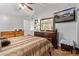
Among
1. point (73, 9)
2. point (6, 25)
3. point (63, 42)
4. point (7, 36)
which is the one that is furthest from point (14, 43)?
point (73, 9)

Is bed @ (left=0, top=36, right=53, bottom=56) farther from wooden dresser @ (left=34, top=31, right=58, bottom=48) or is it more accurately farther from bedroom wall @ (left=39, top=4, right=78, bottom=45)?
bedroom wall @ (left=39, top=4, right=78, bottom=45)

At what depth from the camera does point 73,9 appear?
6.09 feet

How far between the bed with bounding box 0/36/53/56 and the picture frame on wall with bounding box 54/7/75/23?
378 mm

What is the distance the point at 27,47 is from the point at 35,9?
23.4 inches

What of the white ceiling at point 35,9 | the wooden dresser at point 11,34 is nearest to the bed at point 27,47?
the wooden dresser at point 11,34

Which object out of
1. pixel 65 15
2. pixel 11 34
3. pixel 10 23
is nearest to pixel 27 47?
pixel 11 34

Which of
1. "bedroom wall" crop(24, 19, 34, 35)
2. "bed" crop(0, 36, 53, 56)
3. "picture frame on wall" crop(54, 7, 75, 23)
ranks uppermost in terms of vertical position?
"picture frame on wall" crop(54, 7, 75, 23)

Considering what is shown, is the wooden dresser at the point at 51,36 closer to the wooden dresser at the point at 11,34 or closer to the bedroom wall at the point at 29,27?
the bedroom wall at the point at 29,27

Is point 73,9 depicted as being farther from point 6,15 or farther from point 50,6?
point 6,15

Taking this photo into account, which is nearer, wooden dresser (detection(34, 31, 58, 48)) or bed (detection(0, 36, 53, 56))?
bed (detection(0, 36, 53, 56))

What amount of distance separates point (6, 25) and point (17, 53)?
46cm

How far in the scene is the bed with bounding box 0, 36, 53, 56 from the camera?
173cm

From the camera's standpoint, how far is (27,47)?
6.03 ft

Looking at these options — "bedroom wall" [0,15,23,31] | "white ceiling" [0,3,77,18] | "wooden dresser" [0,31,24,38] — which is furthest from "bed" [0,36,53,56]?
"white ceiling" [0,3,77,18]
